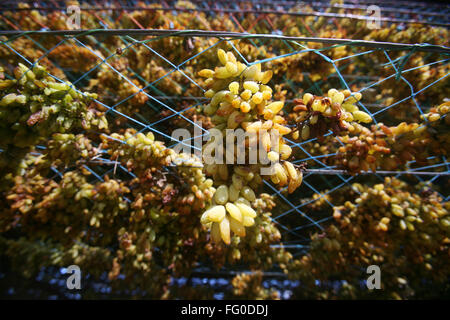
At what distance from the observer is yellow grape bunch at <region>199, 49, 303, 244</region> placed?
0.63 meters

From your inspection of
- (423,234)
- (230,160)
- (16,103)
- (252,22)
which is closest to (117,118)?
(16,103)

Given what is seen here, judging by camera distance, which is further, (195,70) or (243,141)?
(195,70)

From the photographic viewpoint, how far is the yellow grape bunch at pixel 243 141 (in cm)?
63

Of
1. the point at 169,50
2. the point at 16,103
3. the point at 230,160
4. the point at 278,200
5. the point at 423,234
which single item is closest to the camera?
the point at 230,160

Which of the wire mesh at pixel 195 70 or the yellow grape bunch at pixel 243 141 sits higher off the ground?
the wire mesh at pixel 195 70

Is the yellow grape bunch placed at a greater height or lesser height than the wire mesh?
lesser

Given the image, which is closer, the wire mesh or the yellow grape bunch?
the yellow grape bunch

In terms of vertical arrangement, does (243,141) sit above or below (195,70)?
below

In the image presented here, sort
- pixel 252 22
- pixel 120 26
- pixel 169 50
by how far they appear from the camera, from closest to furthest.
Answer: pixel 169 50, pixel 120 26, pixel 252 22

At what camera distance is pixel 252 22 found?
6.32 ft

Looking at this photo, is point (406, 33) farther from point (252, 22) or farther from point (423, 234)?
point (423, 234)

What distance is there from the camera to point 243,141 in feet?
2.09

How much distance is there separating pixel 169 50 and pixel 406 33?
1827 millimetres

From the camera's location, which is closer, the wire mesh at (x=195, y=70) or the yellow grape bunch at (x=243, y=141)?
the yellow grape bunch at (x=243, y=141)
